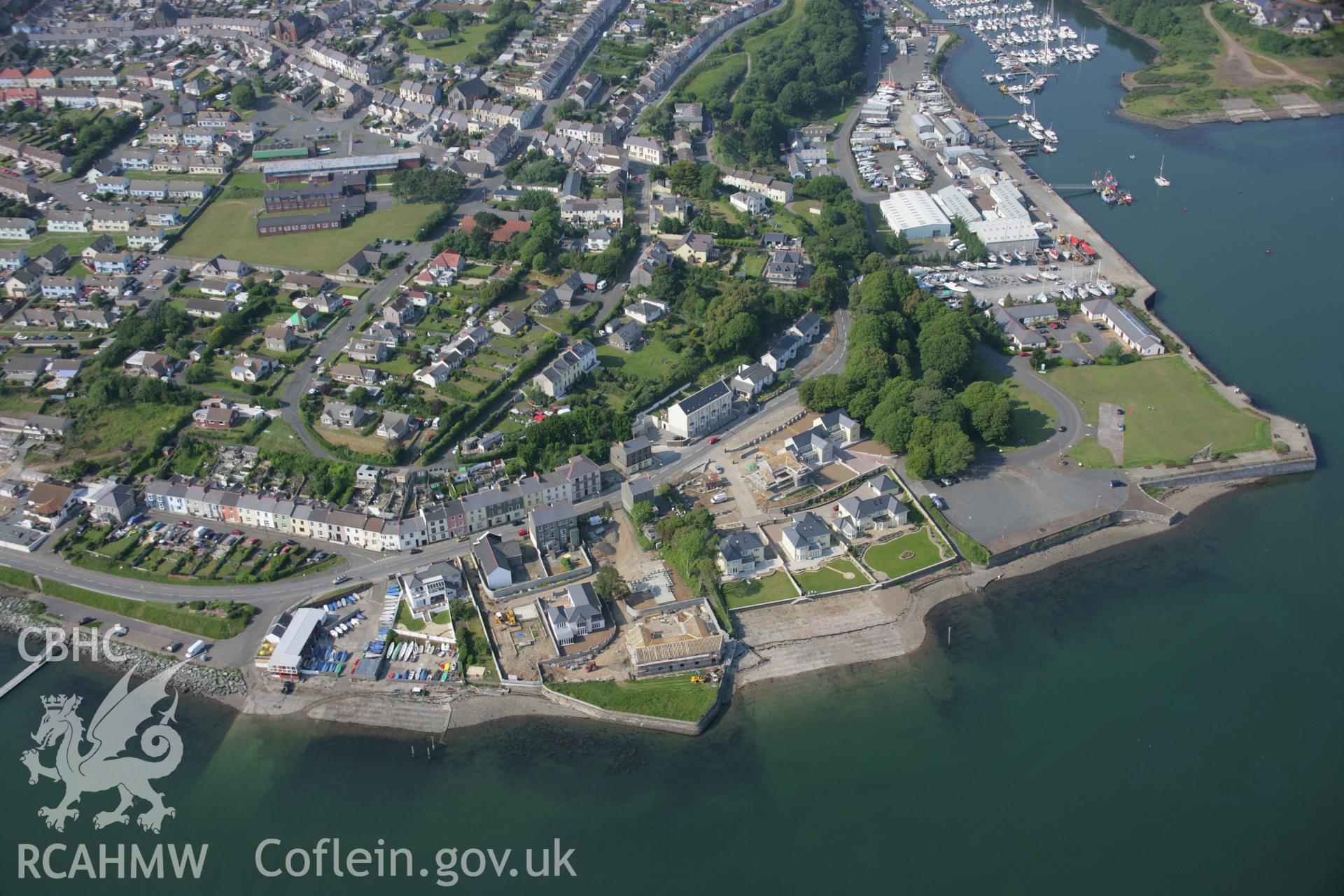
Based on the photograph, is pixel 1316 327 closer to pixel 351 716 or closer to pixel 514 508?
pixel 514 508

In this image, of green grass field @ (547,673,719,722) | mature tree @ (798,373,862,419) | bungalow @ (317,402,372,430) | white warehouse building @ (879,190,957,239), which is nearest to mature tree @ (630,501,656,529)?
green grass field @ (547,673,719,722)

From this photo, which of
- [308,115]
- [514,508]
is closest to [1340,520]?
[514,508]

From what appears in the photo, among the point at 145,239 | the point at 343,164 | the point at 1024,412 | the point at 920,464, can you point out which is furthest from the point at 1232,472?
the point at 145,239

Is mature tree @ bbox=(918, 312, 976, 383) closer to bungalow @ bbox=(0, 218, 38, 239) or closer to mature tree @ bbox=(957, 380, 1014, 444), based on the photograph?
mature tree @ bbox=(957, 380, 1014, 444)

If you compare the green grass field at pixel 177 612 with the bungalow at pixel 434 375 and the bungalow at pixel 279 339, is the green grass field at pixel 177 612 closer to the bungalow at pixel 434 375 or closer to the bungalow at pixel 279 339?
the bungalow at pixel 434 375

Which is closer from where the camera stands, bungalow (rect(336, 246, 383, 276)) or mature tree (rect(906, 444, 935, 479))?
mature tree (rect(906, 444, 935, 479))

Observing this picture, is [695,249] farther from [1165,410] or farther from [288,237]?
[1165,410]
